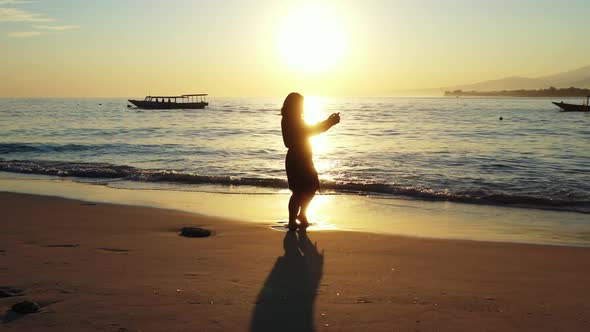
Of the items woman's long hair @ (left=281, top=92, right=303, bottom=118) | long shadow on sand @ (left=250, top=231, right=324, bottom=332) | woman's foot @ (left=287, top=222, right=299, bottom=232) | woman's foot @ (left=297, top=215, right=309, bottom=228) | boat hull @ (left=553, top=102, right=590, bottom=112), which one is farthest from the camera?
boat hull @ (left=553, top=102, right=590, bottom=112)

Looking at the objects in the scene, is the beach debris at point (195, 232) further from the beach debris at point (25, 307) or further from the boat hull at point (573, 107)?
the boat hull at point (573, 107)

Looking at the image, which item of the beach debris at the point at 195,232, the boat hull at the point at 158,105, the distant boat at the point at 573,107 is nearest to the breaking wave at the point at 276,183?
the beach debris at the point at 195,232

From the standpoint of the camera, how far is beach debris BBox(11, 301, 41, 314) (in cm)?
394

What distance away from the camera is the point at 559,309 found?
4.20m

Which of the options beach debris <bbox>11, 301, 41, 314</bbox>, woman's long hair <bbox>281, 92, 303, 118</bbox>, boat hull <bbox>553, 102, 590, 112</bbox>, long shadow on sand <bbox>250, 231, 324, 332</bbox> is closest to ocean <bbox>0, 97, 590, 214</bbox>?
woman's long hair <bbox>281, 92, 303, 118</bbox>

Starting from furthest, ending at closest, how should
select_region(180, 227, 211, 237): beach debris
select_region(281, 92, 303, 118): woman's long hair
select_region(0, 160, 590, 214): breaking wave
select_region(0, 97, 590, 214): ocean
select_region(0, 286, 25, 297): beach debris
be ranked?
select_region(0, 97, 590, 214): ocean → select_region(0, 160, 590, 214): breaking wave → select_region(281, 92, 303, 118): woman's long hair → select_region(180, 227, 211, 237): beach debris → select_region(0, 286, 25, 297): beach debris

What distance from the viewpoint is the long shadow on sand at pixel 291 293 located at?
3850 mm

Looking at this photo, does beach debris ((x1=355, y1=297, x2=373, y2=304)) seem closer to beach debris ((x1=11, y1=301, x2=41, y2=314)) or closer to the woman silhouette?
beach debris ((x1=11, y1=301, x2=41, y2=314))

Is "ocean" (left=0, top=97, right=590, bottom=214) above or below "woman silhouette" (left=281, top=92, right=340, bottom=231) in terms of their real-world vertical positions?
below

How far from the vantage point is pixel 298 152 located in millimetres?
7285

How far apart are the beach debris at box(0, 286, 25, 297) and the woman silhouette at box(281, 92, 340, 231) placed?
12.1ft

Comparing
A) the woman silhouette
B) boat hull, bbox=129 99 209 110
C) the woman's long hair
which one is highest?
boat hull, bbox=129 99 209 110

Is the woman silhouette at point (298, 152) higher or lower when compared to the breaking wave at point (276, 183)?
higher

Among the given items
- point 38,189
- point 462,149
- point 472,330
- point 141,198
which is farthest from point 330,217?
point 462,149
